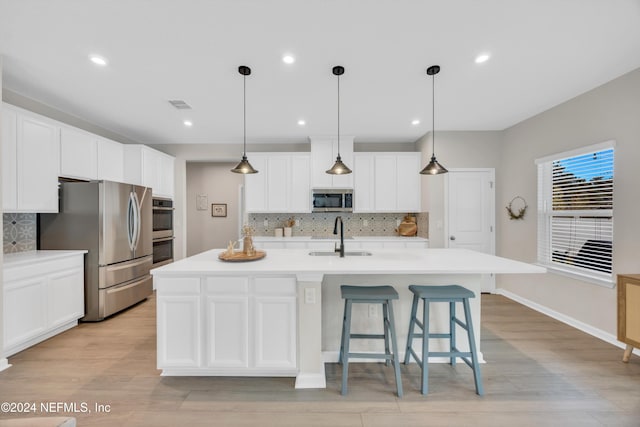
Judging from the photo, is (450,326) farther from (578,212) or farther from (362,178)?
(362,178)

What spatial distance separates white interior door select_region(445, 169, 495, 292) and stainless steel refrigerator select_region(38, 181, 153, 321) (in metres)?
4.65

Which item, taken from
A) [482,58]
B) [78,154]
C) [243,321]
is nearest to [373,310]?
[243,321]

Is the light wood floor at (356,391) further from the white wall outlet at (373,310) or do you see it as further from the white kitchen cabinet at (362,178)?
the white kitchen cabinet at (362,178)

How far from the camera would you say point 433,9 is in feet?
6.09

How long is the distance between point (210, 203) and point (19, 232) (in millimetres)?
3583

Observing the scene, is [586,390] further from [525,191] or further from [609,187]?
[525,191]

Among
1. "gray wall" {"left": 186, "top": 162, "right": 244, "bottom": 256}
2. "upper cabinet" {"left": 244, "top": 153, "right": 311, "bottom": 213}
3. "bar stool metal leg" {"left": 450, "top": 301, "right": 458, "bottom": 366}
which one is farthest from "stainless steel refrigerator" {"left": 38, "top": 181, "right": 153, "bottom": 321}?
"bar stool metal leg" {"left": 450, "top": 301, "right": 458, "bottom": 366}

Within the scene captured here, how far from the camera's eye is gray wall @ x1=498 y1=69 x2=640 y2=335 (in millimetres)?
2662

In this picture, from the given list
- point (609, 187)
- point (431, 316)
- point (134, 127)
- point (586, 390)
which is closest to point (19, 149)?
point (134, 127)

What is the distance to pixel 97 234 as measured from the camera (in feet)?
10.9

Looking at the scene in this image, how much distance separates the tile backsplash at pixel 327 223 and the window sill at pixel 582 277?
7.46 feet

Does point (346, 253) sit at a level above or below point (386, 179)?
below

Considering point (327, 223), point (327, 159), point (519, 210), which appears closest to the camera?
point (519, 210)

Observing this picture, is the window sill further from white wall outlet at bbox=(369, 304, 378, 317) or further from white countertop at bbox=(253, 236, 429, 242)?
white wall outlet at bbox=(369, 304, 378, 317)
